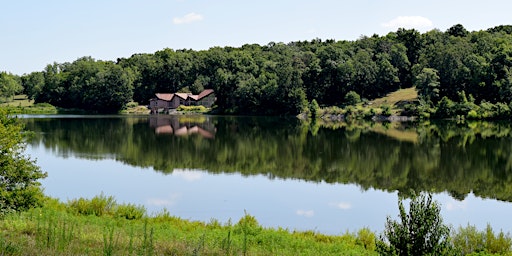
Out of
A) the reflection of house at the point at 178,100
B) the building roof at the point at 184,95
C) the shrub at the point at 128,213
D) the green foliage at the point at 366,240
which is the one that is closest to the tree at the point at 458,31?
the reflection of house at the point at 178,100

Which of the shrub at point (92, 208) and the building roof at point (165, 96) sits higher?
the building roof at point (165, 96)

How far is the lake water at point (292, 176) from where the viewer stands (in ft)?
67.0

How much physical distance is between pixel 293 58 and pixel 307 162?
84.7 metres

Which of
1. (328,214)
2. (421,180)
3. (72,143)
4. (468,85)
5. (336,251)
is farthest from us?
(468,85)

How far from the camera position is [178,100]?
125375mm

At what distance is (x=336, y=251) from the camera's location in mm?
12477

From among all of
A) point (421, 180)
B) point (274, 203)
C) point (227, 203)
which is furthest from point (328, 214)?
point (421, 180)

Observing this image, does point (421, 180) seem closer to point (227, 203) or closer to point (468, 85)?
point (227, 203)

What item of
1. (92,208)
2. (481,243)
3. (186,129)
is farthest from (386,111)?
(92,208)

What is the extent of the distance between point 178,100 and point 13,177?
374ft

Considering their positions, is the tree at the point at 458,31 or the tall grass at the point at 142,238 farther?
the tree at the point at 458,31

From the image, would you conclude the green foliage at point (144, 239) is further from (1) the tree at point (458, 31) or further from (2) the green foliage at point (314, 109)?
(1) the tree at point (458, 31)

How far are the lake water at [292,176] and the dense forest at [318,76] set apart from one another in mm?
37491

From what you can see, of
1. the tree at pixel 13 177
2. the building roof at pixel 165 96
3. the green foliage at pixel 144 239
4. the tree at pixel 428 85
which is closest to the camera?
the green foliage at pixel 144 239
